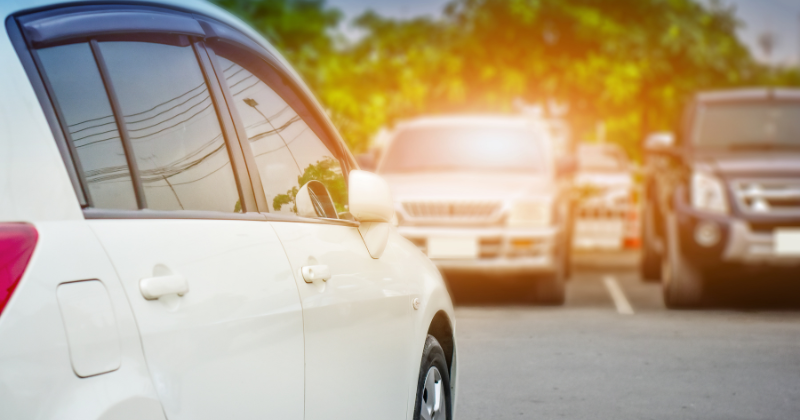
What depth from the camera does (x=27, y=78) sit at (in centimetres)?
208

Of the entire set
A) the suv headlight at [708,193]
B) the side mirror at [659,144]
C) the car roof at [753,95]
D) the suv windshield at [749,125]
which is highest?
the car roof at [753,95]

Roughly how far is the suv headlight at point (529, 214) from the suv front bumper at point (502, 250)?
73 mm

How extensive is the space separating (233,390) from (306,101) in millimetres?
1407

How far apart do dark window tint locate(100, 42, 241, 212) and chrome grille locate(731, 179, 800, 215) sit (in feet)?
23.5

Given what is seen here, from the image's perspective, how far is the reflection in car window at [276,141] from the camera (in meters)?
3.04

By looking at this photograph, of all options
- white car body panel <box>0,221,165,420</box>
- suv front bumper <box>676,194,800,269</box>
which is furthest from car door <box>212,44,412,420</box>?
suv front bumper <box>676,194,800,269</box>

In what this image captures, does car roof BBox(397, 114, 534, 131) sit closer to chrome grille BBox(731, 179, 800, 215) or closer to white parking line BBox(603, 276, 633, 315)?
white parking line BBox(603, 276, 633, 315)

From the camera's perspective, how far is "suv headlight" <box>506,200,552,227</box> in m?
9.96

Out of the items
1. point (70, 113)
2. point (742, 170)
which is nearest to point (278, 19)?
point (742, 170)

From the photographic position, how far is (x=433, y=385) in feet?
13.3

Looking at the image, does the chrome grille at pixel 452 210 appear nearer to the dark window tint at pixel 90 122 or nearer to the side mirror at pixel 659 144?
the side mirror at pixel 659 144

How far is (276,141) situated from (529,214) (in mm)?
6944

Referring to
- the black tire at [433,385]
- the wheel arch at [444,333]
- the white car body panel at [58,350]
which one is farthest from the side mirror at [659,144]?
the white car body panel at [58,350]

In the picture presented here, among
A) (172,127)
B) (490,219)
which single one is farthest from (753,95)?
(172,127)
